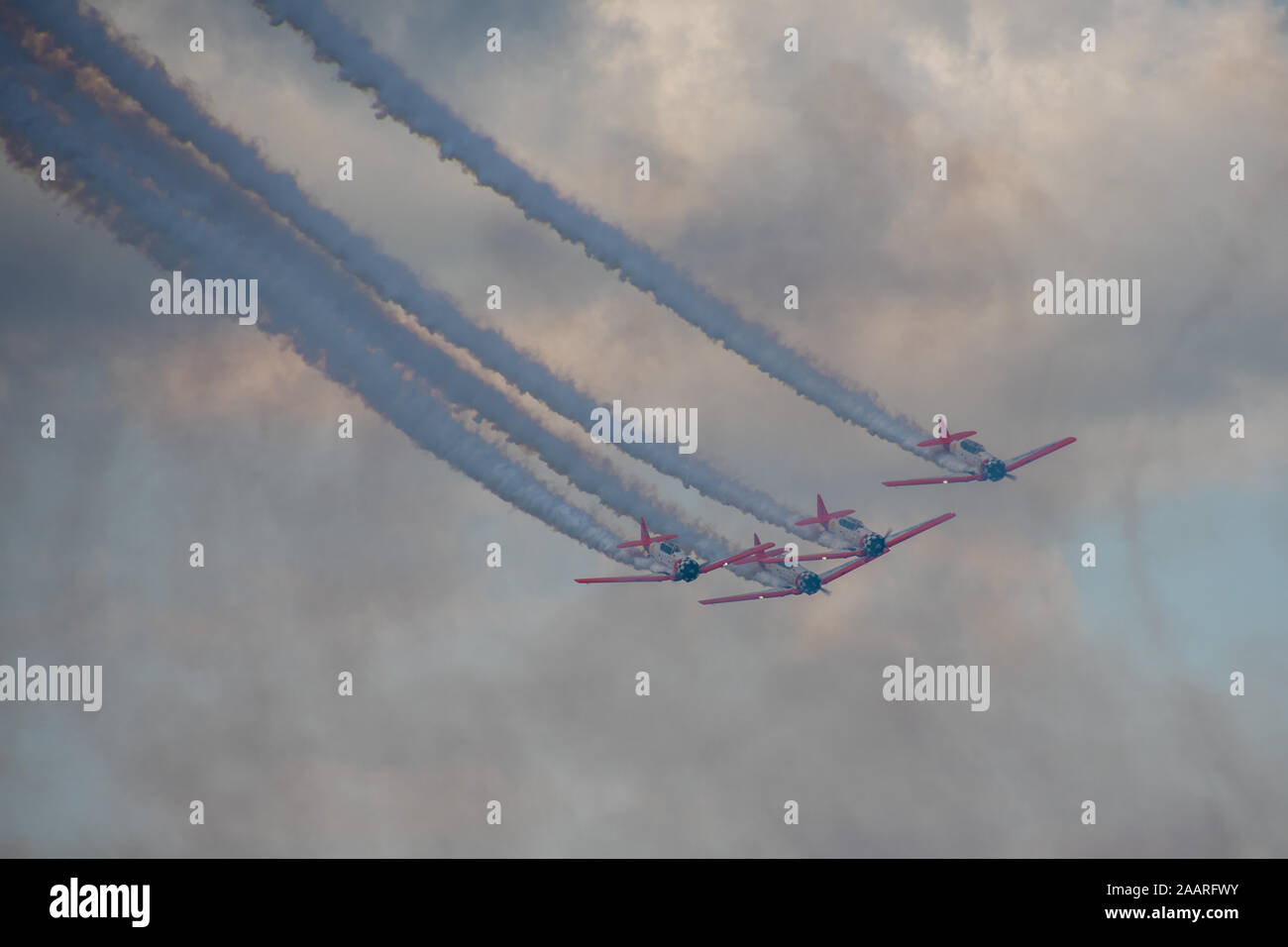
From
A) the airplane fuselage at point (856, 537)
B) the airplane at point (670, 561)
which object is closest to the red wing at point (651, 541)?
the airplane at point (670, 561)

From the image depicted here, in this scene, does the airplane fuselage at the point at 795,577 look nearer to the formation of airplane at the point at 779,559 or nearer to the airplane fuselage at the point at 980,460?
the formation of airplane at the point at 779,559

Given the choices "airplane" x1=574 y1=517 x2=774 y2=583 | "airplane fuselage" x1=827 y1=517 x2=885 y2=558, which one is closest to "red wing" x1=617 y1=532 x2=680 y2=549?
"airplane" x1=574 y1=517 x2=774 y2=583

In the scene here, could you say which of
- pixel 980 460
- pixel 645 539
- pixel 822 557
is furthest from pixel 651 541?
pixel 980 460

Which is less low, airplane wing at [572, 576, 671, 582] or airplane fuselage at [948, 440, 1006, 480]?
airplane fuselage at [948, 440, 1006, 480]

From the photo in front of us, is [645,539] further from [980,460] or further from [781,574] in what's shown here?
[980,460]

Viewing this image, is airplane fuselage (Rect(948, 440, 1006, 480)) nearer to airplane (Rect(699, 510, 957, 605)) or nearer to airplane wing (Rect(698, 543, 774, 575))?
airplane (Rect(699, 510, 957, 605))
